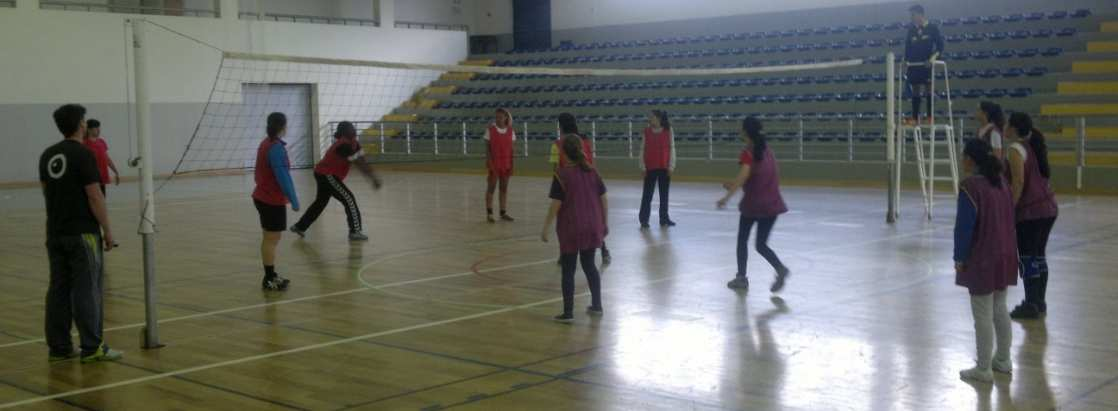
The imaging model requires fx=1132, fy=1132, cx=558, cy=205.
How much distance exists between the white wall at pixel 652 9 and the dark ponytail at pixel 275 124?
20.5 m

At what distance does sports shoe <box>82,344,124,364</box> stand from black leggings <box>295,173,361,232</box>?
6.45 m

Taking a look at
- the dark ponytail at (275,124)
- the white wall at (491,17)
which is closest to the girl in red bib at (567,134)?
the dark ponytail at (275,124)

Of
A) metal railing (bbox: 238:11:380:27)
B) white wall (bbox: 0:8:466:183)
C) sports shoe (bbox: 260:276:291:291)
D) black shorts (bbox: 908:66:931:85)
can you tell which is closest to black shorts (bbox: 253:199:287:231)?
sports shoe (bbox: 260:276:291:291)

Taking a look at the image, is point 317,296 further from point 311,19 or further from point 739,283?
point 311,19

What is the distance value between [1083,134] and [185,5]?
2156cm

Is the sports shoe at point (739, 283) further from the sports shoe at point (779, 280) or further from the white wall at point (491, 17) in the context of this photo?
the white wall at point (491, 17)

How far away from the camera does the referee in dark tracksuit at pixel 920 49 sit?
14.8 meters

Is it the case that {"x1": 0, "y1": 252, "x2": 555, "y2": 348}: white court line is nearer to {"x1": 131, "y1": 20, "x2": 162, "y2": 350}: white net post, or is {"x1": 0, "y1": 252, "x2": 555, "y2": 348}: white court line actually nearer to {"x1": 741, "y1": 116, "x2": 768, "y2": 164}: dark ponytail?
{"x1": 131, "y1": 20, "x2": 162, "y2": 350}: white net post

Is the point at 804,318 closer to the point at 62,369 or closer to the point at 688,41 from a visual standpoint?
the point at 62,369

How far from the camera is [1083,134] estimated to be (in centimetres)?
1950

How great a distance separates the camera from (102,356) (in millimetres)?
6898

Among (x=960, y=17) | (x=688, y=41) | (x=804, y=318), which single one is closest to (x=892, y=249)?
(x=804, y=318)

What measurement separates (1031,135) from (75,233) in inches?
243

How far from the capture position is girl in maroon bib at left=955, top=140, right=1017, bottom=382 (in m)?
5.95
